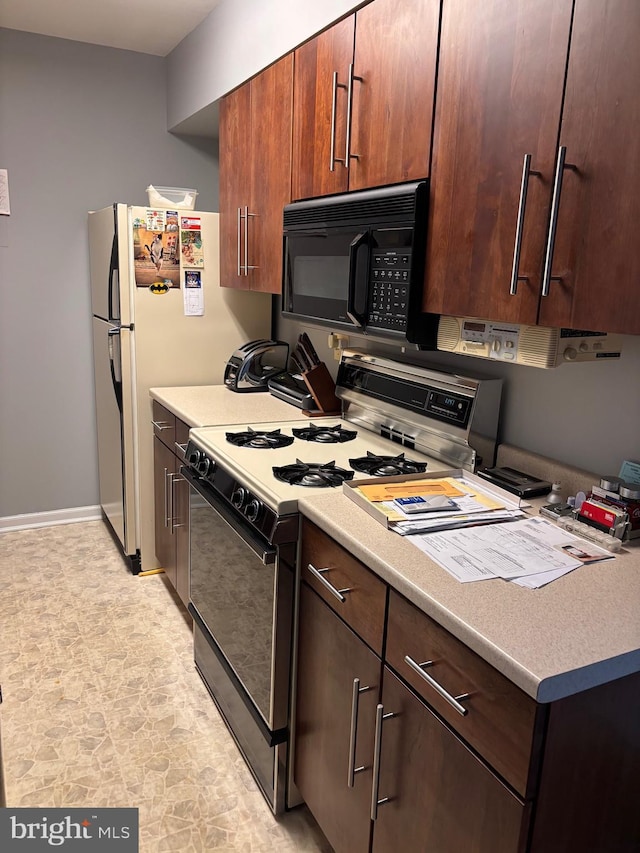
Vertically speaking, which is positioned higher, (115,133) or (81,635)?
(115,133)

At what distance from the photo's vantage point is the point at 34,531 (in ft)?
11.8

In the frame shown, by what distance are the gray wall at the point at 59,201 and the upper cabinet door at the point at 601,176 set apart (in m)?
2.86

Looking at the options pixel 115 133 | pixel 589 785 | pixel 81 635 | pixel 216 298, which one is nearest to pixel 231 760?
pixel 81 635

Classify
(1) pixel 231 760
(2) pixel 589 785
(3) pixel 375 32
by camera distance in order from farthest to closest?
(1) pixel 231 760
(3) pixel 375 32
(2) pixel 589 785

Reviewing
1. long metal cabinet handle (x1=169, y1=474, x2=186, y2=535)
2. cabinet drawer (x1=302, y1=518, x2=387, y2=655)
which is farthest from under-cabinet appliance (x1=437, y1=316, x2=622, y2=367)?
long metal cabinet handle (x1=169, y1=474, x2=186, y2=535)

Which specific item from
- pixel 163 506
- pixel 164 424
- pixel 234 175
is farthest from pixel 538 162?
pixel 163 506

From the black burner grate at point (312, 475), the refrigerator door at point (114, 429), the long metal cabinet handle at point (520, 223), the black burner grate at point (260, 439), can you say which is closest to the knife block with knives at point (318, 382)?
the black burner grate at point (260, 439)

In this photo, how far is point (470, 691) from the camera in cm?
105

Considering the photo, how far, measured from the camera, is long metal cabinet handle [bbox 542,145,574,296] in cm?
120

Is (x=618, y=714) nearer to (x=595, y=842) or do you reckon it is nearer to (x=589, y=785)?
(x=589, y=785)

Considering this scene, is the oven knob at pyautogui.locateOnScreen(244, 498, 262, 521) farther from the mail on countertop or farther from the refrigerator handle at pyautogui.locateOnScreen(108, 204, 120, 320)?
the refrigerator handle at pyautogui.locateOnScreen(108, 204, 120, 320)

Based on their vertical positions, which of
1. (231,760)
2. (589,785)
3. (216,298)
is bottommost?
(231,760)

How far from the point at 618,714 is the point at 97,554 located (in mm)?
2844

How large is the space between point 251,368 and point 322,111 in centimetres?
125
